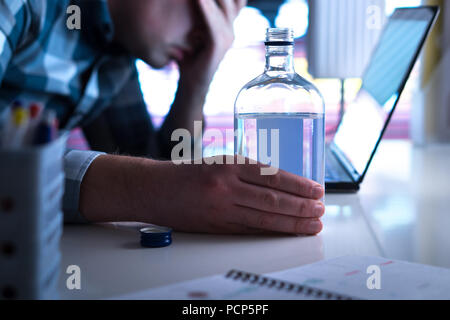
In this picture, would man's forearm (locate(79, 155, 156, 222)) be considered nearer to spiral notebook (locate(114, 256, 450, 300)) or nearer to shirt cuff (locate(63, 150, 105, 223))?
shirt cuff (locate(63, 150, 105, 223))

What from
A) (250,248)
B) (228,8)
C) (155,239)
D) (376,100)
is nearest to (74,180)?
(155,239)

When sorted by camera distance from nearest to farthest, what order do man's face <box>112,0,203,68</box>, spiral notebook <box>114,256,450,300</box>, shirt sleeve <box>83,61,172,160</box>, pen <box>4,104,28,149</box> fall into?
pen <box>4,104,28,149</box> < spiral notebook <box>114,256,450,300</box> < man's face <box>112,0,203,68</box> < shirt sleeve <box>83,61,172,160</box>

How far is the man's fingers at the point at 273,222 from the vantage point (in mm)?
692

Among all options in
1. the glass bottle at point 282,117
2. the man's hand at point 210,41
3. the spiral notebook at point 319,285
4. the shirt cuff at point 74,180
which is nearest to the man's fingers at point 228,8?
the man's hand at point 210,41

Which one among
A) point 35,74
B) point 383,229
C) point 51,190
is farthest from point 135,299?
point 35,74

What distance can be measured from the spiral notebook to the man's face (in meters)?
1.23

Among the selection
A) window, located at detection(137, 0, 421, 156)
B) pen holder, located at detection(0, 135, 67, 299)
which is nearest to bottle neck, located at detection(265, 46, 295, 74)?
pen holder, located at detection(0, 135, 67, 299)

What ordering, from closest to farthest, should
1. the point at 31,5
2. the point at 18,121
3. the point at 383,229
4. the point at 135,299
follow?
1. the point at 18,121
2. the point at 135,299
3. the point at 383,229
4. the point at 31,5

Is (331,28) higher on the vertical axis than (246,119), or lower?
higher

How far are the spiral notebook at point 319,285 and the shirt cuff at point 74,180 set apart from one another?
31 centimetres

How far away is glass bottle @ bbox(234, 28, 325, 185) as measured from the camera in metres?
0.76

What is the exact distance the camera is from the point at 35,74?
134 centimetres

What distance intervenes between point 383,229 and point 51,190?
1.73 ft

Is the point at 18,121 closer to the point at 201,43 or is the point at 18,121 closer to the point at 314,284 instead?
the point at 314,284
